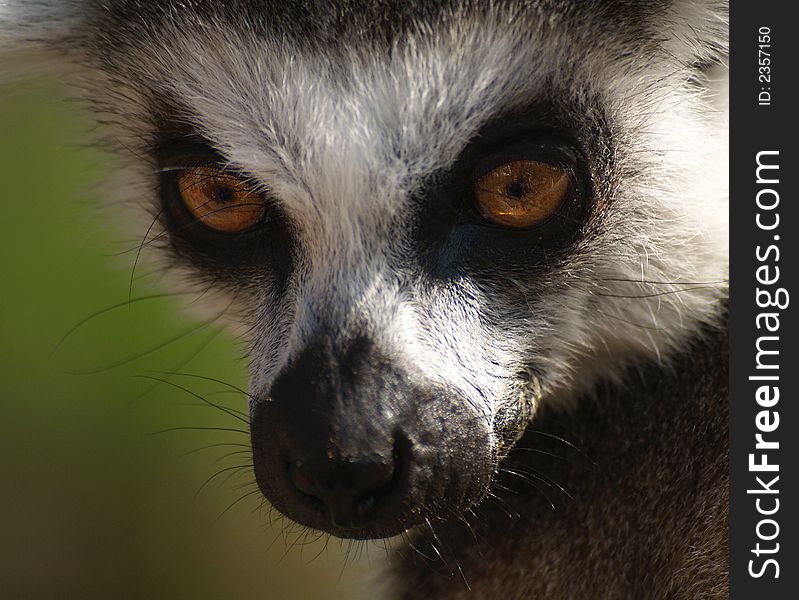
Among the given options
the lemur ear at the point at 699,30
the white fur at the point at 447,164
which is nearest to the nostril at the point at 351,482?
the white fur at the point at 447,164

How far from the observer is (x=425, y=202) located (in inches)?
56.3

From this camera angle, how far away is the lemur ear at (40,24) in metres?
1.79

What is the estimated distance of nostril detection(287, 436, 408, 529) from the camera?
1305 millimetres

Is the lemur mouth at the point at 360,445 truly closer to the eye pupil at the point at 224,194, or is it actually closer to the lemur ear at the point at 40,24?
the eye pupil at the point at 224,194

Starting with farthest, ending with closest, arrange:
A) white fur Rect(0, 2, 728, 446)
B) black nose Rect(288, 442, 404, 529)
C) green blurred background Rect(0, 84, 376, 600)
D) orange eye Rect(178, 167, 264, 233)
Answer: green blurred background Rect(0, 84, 376, 600)
orange eye Rect(178, 167, 264, 233)
white fur Rect(0, 2, 728, 446)
black nose Rect(288, 442, 404, 529)

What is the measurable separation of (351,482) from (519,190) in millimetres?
483

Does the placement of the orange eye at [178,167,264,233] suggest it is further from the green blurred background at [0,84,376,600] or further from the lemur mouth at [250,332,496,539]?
the green blurred background at [0,84,376,600]

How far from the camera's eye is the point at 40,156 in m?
3.50

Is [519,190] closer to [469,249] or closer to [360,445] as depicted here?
[469,249]

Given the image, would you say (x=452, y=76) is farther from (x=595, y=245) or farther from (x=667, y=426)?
(x=667, y=426)

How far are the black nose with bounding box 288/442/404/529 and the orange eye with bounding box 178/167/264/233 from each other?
1.47 feet

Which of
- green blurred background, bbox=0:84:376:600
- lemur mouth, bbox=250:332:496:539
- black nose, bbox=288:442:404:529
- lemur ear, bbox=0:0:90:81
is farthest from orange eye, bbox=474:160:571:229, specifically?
green blurred background, bbox=0:84:376:600

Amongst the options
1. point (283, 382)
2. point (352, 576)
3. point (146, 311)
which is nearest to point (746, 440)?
point (283, 382)

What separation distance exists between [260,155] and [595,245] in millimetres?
545
